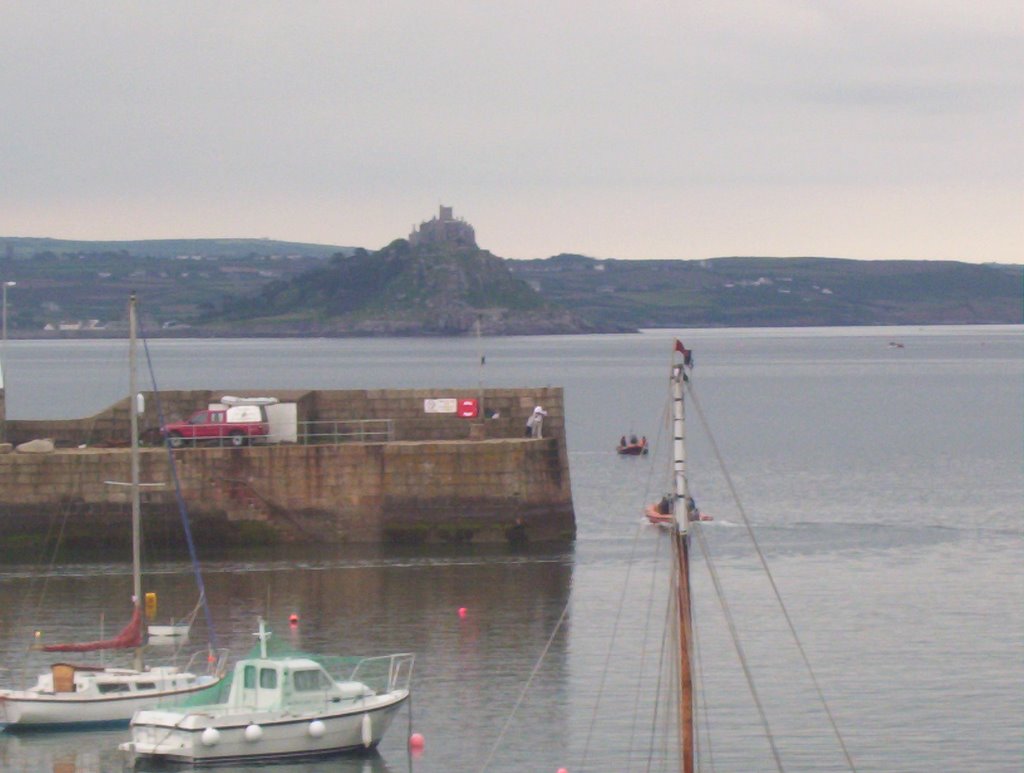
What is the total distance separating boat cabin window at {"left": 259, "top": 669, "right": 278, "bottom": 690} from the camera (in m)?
27.1

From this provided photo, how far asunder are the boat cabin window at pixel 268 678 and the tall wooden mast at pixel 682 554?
22.4ft

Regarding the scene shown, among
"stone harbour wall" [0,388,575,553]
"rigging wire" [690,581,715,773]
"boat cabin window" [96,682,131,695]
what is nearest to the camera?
"rigging wire" [690,581,715,773]

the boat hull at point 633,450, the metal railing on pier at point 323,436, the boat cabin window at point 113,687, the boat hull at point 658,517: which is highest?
the metal railing on pier at point 323,436

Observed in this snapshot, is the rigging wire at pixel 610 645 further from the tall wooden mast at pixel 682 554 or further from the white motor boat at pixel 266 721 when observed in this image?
the tall wooden mast at pixel 682 554

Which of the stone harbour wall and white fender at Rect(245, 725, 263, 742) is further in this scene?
the stone harbour wall

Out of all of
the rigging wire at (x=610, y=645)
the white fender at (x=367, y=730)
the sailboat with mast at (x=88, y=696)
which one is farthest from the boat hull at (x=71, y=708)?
the rigging wire at (x=610, y=645)

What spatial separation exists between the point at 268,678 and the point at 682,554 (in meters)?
7.48

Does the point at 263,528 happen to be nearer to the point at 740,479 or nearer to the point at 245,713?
the point at 245,713

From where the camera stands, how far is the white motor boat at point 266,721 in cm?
2688

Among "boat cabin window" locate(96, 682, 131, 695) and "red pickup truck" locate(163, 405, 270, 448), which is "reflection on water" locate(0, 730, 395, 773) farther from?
"red pickup truck" locate(163, 405, 270, 448)

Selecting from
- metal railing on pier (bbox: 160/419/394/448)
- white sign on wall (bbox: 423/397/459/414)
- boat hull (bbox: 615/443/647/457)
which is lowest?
boat hull (bbox: 615/443/647/457)

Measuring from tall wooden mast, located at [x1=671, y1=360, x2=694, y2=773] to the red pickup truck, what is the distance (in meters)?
24.5

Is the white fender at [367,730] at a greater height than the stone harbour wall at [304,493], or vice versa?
the stone harbour wall at [304,493]

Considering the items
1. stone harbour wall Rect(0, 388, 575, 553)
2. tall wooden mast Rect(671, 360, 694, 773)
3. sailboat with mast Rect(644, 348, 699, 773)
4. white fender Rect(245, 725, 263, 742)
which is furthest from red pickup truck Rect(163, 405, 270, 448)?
tall wooden mast Rect(671, 360, 694, 773)
